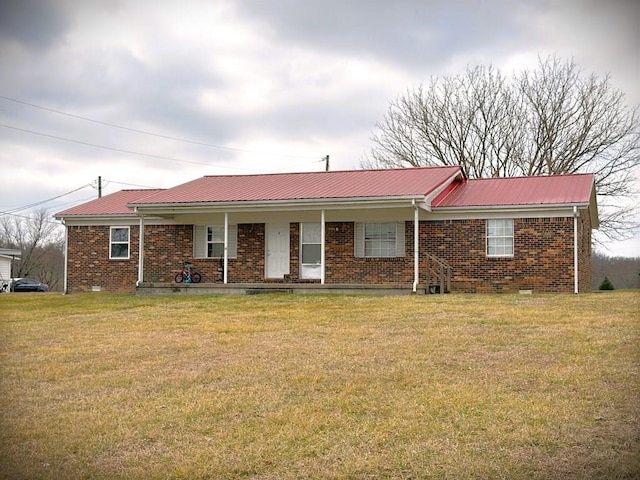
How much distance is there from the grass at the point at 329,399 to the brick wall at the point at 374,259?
23.4ft

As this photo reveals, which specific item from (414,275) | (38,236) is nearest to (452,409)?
(414,275)

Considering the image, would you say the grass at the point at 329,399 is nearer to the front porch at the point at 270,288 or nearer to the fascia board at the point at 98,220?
the front porch at the point at 270,288

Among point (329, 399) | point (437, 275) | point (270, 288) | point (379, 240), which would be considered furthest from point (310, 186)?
point (329, 399)

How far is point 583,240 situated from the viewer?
2130 cm

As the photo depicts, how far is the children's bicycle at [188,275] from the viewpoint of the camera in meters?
22.4

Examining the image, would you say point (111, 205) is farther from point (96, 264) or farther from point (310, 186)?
point (310, 186)

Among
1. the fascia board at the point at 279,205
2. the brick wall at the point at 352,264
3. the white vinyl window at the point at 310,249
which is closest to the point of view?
the fascia board at the point at 279,205

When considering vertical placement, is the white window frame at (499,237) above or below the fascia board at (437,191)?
below

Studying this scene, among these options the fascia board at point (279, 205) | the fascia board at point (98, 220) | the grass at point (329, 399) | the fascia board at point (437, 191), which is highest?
the fascia board at point (437, 191)

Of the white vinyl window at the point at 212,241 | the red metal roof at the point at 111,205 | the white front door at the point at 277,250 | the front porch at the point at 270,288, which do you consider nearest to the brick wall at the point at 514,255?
the front porch at the point at 270,288

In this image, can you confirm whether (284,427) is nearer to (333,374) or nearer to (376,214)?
(333,374)

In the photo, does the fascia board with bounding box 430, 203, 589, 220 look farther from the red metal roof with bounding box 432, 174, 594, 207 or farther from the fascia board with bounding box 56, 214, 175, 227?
the fascia board with bounding box 56, 214, 175, 227

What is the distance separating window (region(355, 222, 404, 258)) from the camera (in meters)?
20.7

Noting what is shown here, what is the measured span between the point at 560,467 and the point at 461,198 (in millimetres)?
16037
